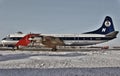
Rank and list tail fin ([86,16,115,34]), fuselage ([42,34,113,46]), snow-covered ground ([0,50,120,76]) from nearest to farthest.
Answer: snow-covered ground ([0,50,120,76]), fuselage ([42,34,113,46]), tail fin ([86,16,115,34])

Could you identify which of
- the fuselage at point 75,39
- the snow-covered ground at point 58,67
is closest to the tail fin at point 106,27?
the fuselage at point 75,39

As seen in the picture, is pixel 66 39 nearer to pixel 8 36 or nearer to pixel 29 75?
pixel 8 36

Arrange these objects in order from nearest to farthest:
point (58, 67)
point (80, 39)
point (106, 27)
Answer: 1. point (58, 67)
2. point (80, 39)
3. point (106, 27)

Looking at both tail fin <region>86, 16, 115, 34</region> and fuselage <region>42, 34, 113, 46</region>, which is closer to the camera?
fuselage <region>42, 34, 113, 46</region>

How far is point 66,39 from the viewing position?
66812 mm

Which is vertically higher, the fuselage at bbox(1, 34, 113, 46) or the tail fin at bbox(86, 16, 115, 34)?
the tail fin at bbox(86, 16, 115, 34)

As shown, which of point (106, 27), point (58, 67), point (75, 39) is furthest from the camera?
point (106, 27)

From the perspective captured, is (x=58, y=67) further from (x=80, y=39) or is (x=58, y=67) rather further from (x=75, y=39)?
(x=80, y=39)

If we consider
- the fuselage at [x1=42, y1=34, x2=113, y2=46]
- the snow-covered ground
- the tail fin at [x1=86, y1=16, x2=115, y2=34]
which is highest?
the tail fin at [x1=86, y1=16, x2=115, y2=34]

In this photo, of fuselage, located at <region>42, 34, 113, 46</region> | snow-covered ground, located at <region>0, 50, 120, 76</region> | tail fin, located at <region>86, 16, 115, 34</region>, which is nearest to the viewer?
snow-covered ground, located at <region>0, 50, 120, 76</region>

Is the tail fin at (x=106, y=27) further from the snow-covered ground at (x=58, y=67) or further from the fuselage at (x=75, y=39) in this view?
the snow-covered ground at (x=58, y=67)

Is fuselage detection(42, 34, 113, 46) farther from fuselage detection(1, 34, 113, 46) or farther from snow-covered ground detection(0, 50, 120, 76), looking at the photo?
snow-covered ground detection(0, 50, 120, 76)

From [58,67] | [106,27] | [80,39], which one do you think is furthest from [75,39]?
[58,67]

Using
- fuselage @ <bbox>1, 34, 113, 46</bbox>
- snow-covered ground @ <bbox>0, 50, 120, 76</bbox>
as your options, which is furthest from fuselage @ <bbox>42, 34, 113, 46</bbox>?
snow-covered ground @ <bbox>0, 50, 120, 76</bbox>
